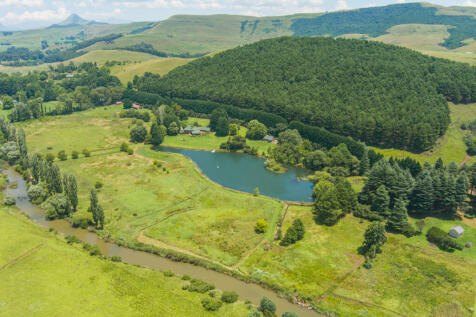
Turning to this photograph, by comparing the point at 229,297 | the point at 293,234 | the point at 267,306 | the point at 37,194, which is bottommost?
the point at 229,297

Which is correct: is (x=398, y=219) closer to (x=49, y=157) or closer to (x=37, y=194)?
(x=37, y=194)

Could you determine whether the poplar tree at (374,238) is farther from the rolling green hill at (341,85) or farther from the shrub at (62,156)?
the shrub at (62,156)

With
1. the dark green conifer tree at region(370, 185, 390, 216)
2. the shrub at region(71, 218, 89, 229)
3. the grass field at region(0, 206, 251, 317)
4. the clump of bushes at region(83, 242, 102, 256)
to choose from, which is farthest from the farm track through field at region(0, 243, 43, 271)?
the dark green conifer tree at region(370, 185, 390, 216)

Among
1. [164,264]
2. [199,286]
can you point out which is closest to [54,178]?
[164,264]

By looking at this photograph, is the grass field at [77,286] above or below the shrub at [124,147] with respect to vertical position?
below

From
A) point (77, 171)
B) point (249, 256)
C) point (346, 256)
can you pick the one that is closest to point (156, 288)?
point (249, 256)

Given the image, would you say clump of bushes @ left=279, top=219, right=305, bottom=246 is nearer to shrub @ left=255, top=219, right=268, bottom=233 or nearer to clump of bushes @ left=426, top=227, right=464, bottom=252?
shrub @ left=255, top=219, right=268, bottom=233

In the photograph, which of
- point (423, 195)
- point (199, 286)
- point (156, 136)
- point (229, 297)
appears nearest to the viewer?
point (229, 297)

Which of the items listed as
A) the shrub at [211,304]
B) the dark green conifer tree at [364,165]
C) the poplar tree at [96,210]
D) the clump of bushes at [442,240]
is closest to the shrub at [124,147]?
the poplar tree at [96,210]
